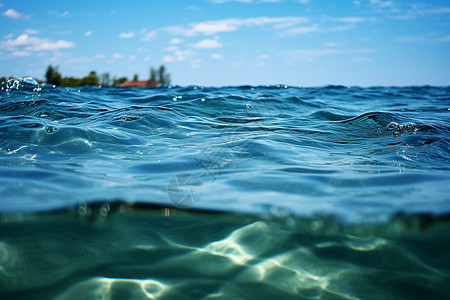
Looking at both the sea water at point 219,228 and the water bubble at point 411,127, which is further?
the water bubble at point 411,127

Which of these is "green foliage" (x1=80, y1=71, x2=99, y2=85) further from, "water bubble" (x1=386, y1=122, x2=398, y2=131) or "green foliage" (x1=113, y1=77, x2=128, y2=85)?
"water bubble" (x1=386, y1=122, x2=398, y2=131)

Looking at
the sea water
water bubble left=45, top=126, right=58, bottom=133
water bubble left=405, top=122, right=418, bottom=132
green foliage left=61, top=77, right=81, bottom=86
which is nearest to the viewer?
the sea water

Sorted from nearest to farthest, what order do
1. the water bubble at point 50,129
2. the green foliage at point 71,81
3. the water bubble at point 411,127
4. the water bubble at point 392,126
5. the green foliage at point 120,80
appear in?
the water bubble at point 50,129
the water bubble at point 411,127
the water bubble at point 392,126
the green foliage at point 71,81
the green foliage at point 120,80

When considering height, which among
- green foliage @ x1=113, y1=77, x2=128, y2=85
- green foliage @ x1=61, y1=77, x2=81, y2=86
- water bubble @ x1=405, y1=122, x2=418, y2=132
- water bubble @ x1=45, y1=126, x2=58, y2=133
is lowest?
water bubble @ x1=45, y1=126, x2=58, y2=133

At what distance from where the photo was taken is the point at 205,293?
3262mm

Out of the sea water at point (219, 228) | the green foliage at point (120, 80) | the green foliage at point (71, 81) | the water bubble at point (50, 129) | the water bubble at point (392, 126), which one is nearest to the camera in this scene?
the sea water at point (219, 228)

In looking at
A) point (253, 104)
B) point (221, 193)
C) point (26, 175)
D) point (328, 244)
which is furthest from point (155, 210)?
point (253, 104)

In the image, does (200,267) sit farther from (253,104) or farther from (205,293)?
(253,104)

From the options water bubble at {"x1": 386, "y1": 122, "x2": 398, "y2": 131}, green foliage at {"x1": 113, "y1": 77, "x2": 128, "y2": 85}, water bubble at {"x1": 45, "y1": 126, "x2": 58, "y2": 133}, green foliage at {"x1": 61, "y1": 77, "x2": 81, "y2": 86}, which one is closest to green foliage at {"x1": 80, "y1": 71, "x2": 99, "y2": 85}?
green foliage at {"x1": 61, "y1": 77, "x2": 81, "y2": 86}

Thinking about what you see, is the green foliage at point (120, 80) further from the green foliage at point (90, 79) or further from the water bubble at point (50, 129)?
the water bubble at point (50, 129)

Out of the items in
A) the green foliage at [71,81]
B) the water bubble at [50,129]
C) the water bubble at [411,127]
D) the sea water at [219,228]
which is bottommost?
the sea water at [219,228]

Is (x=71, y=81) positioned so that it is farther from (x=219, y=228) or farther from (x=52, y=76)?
(x=219, y=228)

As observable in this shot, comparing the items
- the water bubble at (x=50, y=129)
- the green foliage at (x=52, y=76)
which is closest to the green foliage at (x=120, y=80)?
the green foliage at (x=52, y=76)

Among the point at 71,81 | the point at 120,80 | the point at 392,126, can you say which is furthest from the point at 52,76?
the point at 392,126
